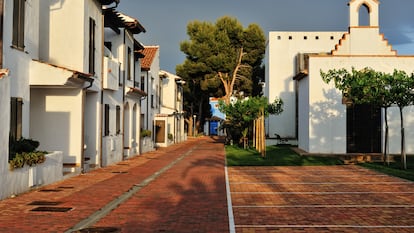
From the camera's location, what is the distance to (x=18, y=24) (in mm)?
13203

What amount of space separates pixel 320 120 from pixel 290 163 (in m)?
4.27

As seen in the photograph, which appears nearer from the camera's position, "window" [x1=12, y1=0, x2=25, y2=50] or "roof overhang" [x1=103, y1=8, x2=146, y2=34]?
"window" [x1=12, y1=0, x2=25, y2=50]

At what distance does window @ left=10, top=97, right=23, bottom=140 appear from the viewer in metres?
12.9

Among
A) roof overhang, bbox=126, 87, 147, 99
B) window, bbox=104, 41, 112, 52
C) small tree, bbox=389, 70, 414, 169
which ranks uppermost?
window, bbox=104, 41, 112, 52

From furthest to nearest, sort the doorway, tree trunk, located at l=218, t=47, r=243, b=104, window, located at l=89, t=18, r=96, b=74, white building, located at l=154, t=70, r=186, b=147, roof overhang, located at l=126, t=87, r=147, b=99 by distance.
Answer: tree trunk, located at l=218, t=47, r=243, b=104 < white building, located at l=154, t=70, r=186, b=147 < the doorway < roof overhang, located at l=126, t=87, r=147, b=99 < window, located at l=89, t=18, r=96, b=74

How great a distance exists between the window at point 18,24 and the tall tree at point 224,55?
36.5 meters

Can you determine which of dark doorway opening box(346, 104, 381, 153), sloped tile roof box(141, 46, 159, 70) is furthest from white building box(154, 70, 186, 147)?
dark doorway opening box(346, 104, 381, 153)

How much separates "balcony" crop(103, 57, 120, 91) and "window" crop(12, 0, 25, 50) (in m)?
6.43

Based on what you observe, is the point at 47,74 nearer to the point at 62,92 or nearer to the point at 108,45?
the point at 62,92

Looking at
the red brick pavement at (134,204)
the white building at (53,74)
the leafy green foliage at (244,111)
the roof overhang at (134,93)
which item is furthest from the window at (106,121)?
the leafy green foliage at (244,111)

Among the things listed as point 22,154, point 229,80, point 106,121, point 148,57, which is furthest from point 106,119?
point 229,80

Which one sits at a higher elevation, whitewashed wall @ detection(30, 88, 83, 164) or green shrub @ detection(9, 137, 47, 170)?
whitewashed wall @ detection(30, 88, 83, 164)

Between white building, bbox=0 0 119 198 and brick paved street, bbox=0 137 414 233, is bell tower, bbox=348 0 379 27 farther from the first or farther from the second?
white building, bbox=0 0 119 198

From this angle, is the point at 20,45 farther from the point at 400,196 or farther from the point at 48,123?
the point at 400,196
